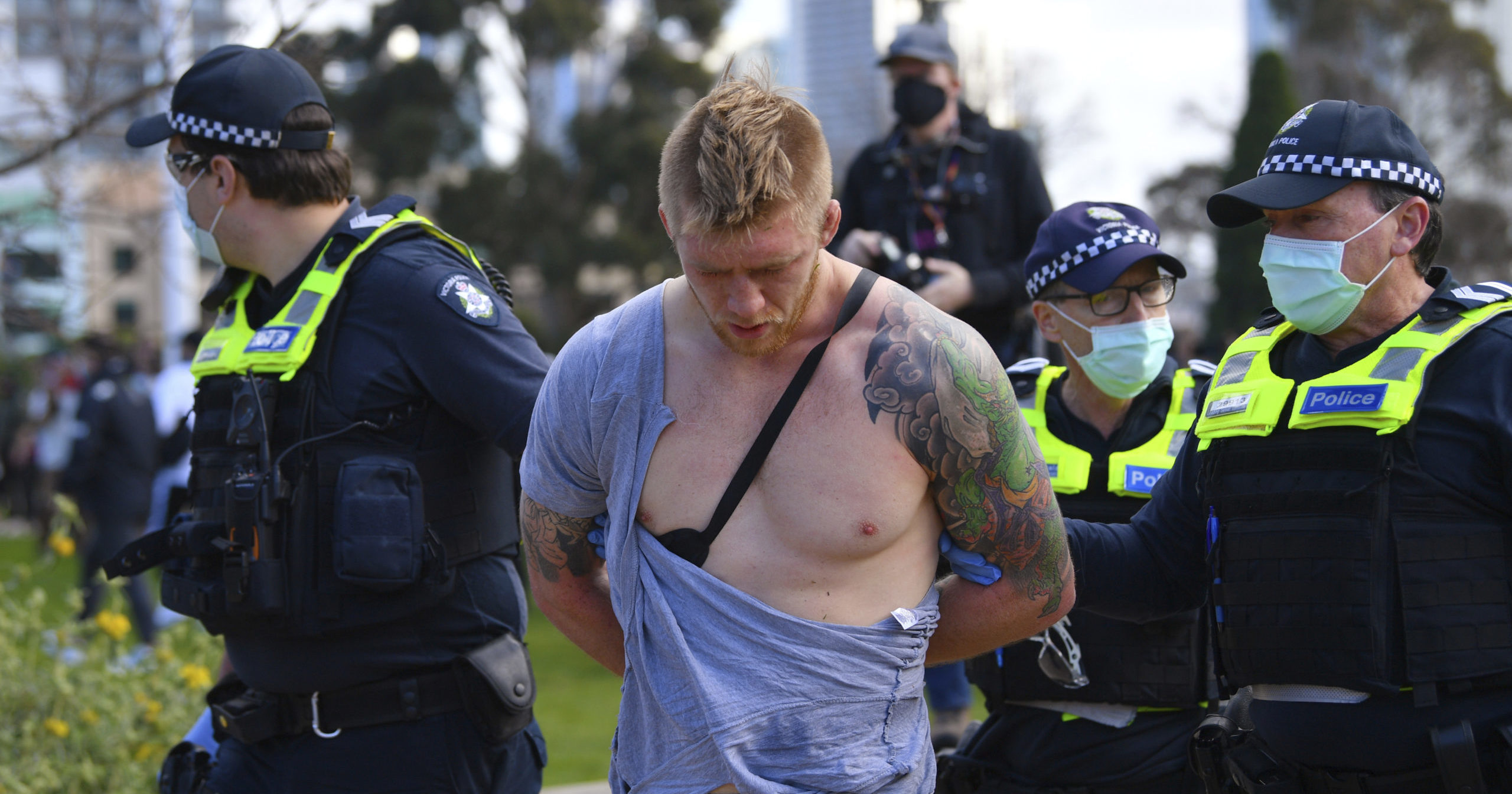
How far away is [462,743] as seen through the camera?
3227 millimetres

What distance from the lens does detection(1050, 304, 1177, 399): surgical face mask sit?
3482 millimetres

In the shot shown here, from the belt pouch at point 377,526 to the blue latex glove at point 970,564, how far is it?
1.32 meters

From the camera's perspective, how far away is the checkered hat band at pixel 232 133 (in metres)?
3.42

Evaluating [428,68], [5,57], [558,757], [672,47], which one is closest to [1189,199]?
[672,47]

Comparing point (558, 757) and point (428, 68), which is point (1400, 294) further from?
point (428, 68)

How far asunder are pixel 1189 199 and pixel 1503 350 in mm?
31165

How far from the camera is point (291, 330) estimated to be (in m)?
3.24

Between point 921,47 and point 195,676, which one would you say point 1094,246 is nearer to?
point 921,47

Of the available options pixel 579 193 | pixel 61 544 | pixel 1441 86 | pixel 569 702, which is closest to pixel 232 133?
pixel 61 544

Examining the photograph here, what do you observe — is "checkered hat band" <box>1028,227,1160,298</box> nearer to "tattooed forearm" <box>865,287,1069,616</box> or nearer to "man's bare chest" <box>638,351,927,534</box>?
"tattooed forearm" <box>865,287,1069,616</box>

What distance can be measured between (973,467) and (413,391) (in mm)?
1532

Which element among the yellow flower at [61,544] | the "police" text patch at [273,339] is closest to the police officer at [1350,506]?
the "police" text patch at [273,339]

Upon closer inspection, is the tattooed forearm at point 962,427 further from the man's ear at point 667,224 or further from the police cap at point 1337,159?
the police cap at point 1337,159

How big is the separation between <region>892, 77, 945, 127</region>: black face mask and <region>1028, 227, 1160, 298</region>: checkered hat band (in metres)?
1.66
